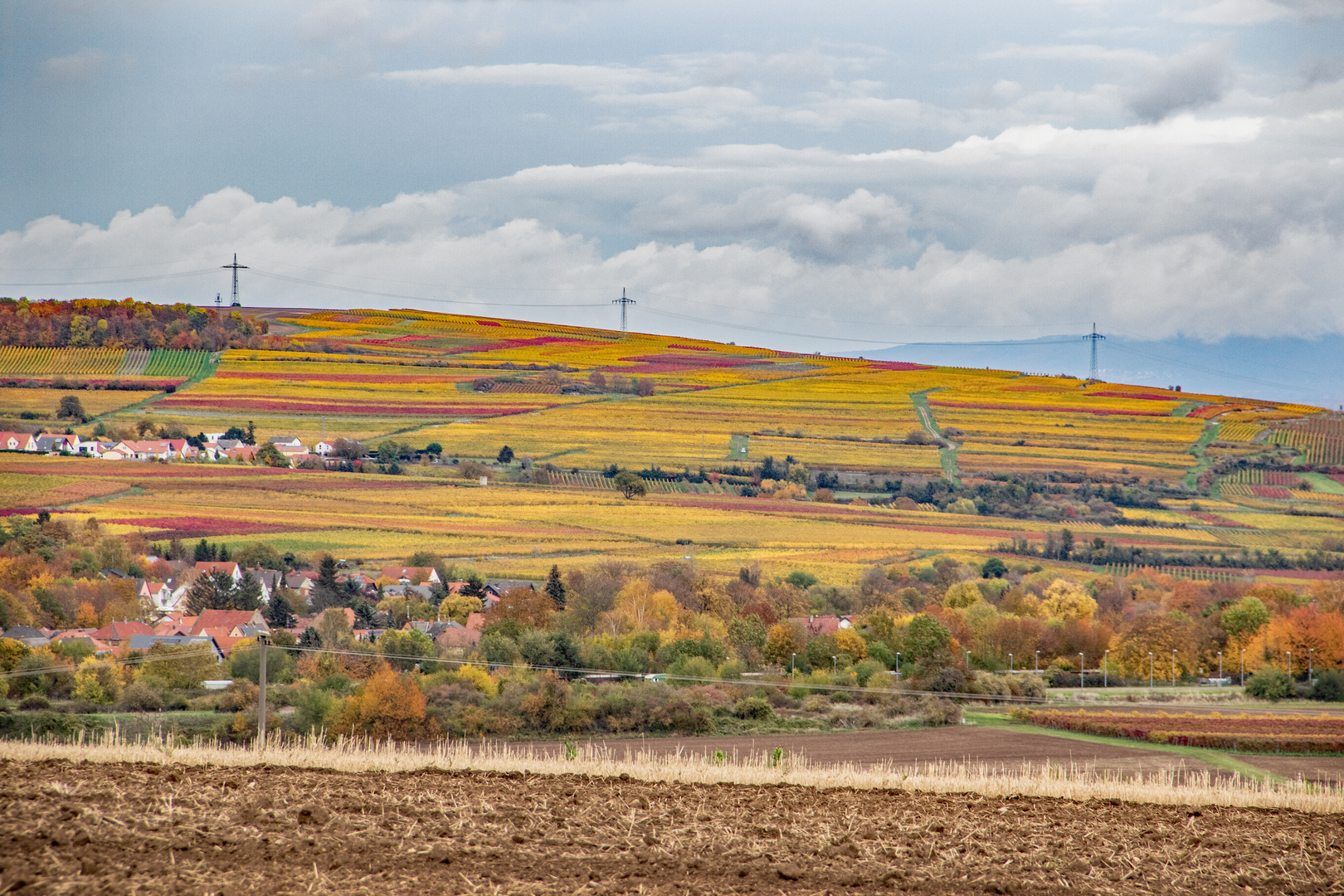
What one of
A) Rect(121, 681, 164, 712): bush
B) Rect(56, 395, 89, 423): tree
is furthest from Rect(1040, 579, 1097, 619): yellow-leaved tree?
Rect(56, 395, 89, 423): tree

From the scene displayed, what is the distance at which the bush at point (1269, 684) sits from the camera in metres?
37.9

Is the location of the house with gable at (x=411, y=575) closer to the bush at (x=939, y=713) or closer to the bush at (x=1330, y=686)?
the bush at (x=939, y=713)

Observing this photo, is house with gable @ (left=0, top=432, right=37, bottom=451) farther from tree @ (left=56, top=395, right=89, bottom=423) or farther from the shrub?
the shrub

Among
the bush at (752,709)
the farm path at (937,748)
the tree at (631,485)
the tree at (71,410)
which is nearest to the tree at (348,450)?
the tree at (631,485)

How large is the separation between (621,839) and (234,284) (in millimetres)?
78381

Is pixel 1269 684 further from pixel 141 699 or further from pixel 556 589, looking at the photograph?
pixel 141 699

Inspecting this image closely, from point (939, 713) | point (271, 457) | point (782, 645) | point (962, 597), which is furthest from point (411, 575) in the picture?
point (939, 713)

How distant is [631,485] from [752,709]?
30.2 meters

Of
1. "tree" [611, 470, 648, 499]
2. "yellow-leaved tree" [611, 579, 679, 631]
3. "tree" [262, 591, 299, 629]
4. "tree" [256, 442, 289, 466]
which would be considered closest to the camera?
"tree" [262, 591, 299, 629]

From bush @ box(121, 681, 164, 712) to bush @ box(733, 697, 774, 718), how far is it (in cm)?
1507

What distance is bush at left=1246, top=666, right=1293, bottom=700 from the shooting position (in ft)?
A: 124

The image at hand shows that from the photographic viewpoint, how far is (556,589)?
43.8 meters

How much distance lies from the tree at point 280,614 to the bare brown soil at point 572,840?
3055 centimetres

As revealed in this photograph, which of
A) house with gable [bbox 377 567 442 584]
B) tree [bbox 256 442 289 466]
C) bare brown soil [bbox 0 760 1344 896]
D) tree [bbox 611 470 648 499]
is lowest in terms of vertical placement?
house with gable [bbox 377 567 442 584]
